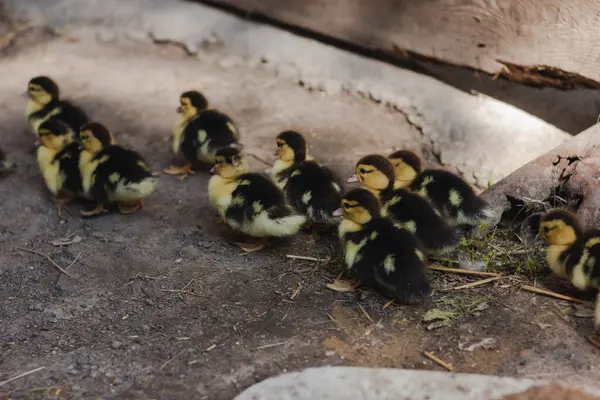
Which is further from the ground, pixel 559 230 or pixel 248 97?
pixel 559 230

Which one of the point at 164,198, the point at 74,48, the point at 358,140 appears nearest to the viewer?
the point at 164,198

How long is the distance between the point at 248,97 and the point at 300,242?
2.33 metres

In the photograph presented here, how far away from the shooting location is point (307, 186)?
4047 millimetres

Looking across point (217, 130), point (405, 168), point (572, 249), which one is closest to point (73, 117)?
point (217, 130)

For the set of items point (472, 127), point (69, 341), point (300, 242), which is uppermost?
point (472, 127)

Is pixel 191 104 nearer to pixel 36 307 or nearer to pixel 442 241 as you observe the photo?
pixel 36 307

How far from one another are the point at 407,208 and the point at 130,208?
192 centimetres

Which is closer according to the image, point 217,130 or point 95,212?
point 95,212

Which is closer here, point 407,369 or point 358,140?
point 407,369

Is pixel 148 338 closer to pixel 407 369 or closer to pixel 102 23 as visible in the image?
pixel 407 369

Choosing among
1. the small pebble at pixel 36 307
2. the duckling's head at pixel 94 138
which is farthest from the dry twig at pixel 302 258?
the duckling's head at pixel 94 138

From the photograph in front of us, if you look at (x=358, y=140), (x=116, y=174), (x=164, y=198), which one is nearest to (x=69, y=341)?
(x=116, y=174)

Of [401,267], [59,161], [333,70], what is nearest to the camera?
[401,267]

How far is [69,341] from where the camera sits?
320cm
